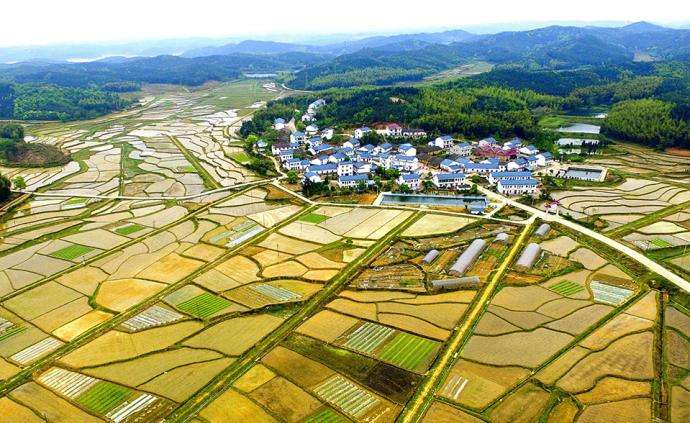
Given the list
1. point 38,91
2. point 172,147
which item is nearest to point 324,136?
point 172,147

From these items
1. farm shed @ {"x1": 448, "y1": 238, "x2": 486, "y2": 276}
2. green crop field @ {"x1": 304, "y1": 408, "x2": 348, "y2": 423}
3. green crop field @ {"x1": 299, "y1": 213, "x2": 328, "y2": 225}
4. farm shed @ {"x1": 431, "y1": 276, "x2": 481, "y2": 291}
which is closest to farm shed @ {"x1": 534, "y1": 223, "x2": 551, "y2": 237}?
farm shed @ {"x1": 448, "y1": 238, "x2": 486, "y2": 276}

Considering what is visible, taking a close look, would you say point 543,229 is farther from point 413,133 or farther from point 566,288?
point 413,133

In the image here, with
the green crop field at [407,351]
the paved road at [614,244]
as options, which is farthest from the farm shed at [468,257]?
the paved road at [614,244]

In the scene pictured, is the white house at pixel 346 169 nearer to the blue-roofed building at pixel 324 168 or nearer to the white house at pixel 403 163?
the blue-roofed building at pixel 324 168

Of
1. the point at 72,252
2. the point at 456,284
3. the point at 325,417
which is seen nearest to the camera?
the point at 325,417

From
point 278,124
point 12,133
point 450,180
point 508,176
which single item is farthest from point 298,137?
point 12,133

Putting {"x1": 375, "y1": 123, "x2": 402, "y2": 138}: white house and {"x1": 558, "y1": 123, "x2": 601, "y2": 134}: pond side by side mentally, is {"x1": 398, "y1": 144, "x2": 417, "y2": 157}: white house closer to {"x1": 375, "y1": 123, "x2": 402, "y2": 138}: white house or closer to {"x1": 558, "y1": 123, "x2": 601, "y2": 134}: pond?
{"x1": 375, "y1": 123, "x2": 402, "y2": 138}: white house
